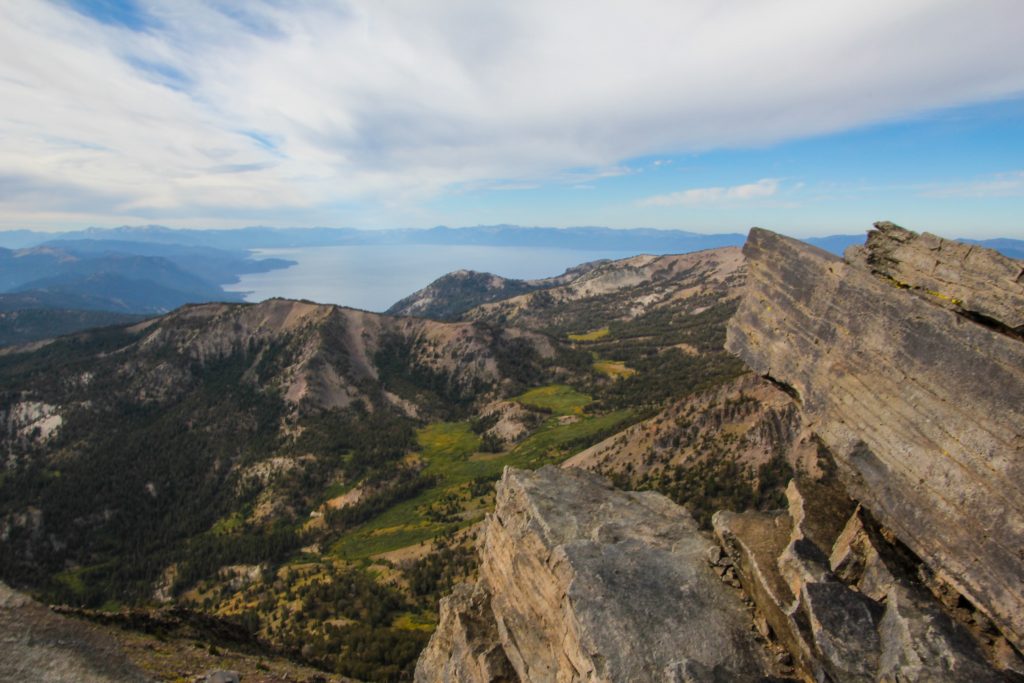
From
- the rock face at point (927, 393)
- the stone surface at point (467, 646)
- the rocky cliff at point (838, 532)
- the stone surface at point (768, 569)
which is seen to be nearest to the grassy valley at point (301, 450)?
the stone surface at point (467, 646)

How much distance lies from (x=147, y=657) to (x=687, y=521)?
1004 inches

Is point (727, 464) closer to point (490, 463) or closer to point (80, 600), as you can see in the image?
point (490, 463)

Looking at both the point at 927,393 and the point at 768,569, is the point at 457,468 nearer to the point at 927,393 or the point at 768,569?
the point at 768,569

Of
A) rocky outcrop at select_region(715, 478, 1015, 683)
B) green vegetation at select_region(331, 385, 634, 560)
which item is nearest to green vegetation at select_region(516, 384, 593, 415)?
green vegetation at select_region(331, 385, 634, 560)

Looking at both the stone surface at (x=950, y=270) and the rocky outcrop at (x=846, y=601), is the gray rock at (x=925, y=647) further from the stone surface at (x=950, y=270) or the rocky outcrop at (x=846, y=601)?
the stone surface at (x=950, y=270)

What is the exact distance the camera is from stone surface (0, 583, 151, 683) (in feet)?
57.1

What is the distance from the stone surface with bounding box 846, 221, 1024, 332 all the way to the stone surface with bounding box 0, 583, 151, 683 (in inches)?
1185

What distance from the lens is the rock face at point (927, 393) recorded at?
1214 centimetres

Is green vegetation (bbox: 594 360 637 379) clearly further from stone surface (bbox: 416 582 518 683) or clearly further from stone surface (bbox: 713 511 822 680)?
stone surface (bbox: 713 511 822 680)

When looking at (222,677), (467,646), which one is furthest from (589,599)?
(222,677)

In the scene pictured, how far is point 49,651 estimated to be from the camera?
18.4 metres

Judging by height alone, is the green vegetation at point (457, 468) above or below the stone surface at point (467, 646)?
below

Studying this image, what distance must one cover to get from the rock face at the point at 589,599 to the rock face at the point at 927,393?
4300mm

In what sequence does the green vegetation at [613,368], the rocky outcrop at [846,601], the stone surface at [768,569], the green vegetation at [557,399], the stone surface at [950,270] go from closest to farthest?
the rocky outcrop at [846,601] → the stone surface at [950,270] → the stone surface at [768,569] → the green vegetation at [557,399] → the green vegetation at [613,368]
